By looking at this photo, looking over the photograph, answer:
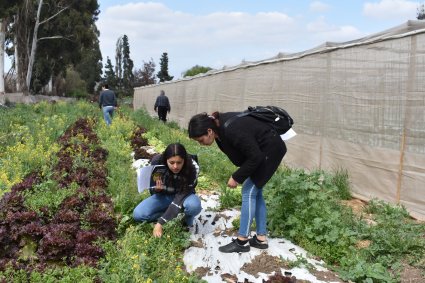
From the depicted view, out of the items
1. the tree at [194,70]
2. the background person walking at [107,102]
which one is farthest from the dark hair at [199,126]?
the tree at [194,70]

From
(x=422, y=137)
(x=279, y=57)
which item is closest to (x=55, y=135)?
(x=279, y=57)

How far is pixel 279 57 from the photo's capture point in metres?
8.95

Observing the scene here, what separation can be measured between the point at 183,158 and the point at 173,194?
1.78 feet

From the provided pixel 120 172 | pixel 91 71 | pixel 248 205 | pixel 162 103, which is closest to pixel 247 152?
pixel 248 205

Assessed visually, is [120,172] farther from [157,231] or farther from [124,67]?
[124,67]

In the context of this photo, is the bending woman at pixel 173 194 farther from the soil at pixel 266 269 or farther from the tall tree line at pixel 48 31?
the tall tree line at pixel 48 31

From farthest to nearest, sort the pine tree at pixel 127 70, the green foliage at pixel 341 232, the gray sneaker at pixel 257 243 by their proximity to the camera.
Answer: the pine tree at pixel 127 70, the gray sneaker at pixel 257 243, the green foliage at pixel 341 232

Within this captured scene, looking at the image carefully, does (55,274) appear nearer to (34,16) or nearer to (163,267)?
(163,267)

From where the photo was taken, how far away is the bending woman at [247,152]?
3.59 m

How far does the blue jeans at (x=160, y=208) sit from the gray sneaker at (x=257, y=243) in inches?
25.2

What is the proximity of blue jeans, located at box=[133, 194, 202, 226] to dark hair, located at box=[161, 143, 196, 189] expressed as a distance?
7.5 inches

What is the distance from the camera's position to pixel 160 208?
14.6 feet

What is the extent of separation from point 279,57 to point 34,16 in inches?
1070

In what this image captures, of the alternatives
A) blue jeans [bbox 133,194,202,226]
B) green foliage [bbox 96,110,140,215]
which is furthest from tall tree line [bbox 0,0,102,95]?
blue jeans [bbox 133,194,202,226]
